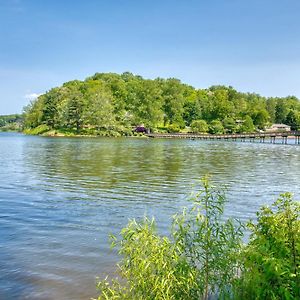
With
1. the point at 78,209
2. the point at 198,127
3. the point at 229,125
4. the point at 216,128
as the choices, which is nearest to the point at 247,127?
the point at 229,125

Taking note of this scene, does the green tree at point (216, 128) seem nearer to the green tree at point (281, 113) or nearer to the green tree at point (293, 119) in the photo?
the green tree at point (293, 119)

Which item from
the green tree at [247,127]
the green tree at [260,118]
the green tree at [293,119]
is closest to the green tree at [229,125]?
the green tree at [247,127]

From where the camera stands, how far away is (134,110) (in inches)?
5271

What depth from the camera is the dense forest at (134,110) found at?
117562mm

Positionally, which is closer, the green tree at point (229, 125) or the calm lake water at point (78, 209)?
the calm lake water at point (78, 209)

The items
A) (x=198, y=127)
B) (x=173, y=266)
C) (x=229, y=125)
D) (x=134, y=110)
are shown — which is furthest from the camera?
(x=229, y=125)

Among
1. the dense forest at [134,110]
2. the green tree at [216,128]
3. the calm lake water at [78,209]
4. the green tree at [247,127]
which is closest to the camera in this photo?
Answer: the calm lake water at [78,209]

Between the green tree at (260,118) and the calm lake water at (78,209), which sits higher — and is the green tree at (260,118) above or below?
above

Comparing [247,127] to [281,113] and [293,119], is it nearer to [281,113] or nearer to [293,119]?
[293,119]

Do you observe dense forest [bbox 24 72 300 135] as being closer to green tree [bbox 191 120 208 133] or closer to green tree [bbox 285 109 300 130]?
green tree [bbox 191 120 208 133]

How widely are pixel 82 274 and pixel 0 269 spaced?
2121mm

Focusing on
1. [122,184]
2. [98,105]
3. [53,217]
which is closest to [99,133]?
[98,105]

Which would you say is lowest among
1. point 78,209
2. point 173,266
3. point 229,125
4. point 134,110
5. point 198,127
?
point 78,209

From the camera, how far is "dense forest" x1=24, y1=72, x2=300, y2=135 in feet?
386
